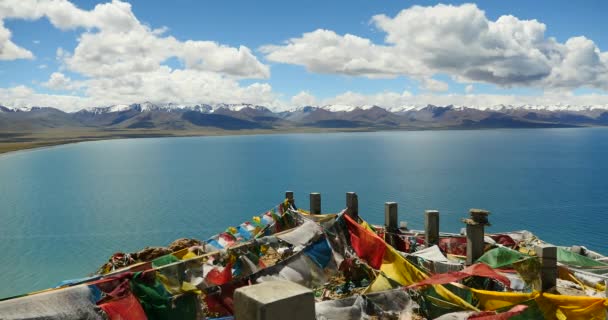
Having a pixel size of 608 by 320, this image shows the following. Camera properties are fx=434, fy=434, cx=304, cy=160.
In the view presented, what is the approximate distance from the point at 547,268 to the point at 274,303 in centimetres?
1058

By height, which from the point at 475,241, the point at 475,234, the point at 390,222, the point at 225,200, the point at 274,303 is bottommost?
the point at 225,200

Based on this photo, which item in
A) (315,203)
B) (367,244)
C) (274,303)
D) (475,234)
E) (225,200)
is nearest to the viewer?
(274,303)

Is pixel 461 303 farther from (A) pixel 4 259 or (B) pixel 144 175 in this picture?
(B) pixel 144 175

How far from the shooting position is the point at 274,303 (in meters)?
4.14

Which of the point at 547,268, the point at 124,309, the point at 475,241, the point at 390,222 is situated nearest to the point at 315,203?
the point at 390,222

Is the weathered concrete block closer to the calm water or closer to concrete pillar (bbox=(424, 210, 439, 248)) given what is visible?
concrete pillar (bbox=(424, 210, 439, 248))

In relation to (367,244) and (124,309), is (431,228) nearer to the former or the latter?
(367,244)

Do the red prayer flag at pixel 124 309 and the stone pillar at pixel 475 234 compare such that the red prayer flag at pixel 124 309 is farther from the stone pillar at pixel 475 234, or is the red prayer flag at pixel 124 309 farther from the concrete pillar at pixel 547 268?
the stone pillar at pixel 475 234

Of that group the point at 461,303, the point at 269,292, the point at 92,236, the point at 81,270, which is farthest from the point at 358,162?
the point at 269,292

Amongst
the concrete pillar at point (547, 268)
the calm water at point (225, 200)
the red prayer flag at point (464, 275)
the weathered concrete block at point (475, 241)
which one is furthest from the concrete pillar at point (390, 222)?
the calm water at point (225, 200)

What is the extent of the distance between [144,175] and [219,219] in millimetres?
52819

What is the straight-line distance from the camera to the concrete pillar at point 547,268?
39.1 feet

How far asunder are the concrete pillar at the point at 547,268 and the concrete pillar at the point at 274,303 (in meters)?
10.1

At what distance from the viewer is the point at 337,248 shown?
56.9 feet
